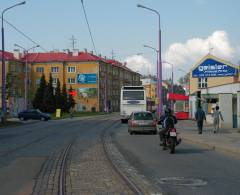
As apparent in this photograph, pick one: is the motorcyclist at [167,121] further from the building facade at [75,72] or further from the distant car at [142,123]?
the building facade at [75,72]

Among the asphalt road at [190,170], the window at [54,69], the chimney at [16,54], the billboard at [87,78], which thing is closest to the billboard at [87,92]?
the window at [54,69]

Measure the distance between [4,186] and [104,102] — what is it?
11660 cm

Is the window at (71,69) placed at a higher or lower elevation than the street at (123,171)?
higher

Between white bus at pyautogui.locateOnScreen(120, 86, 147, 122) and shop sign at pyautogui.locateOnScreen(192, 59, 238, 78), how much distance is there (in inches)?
694

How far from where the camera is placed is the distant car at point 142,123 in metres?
33.0

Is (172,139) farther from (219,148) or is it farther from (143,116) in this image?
(143,116)

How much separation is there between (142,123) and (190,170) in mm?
19397

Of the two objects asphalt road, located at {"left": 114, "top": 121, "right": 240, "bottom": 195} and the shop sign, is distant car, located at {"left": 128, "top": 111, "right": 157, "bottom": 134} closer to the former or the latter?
the shop sign

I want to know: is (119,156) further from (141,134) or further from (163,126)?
(141,134)

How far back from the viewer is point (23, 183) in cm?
1151

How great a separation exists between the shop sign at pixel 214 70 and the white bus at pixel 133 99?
1764 cm

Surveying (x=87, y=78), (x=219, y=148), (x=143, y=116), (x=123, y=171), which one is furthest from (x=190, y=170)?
(x=87, y=78)

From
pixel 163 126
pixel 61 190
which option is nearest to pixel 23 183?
pixel 61 190

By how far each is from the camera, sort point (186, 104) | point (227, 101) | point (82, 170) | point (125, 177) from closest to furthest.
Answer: point (125, 177) → point (82, 170) → point (227, 101) → point (186, 104)
